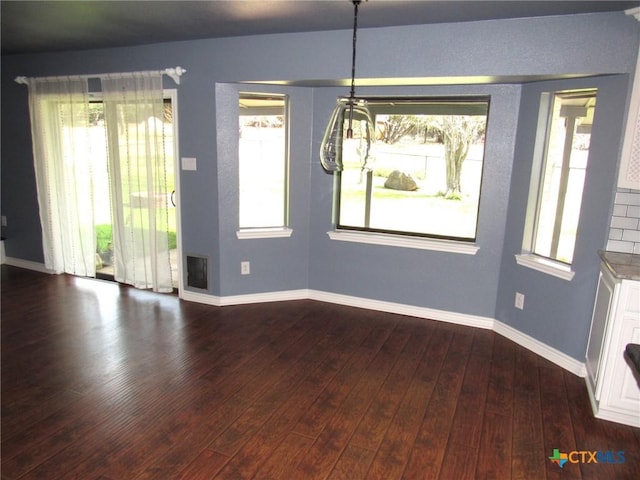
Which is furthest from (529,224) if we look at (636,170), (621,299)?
(621,299)

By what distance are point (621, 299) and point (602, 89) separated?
1.40 meters

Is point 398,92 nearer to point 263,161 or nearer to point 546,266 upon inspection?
point 263,161

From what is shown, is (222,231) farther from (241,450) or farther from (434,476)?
(434,476)

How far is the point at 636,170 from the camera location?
98.3 inches

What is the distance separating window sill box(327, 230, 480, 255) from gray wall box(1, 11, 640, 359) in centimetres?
6

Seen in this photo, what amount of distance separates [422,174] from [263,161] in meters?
1.50

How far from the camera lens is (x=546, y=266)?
3117 mm

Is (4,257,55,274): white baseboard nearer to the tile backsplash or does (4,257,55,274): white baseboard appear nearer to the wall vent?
the wall vent

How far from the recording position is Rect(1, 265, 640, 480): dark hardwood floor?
2072 millimetres

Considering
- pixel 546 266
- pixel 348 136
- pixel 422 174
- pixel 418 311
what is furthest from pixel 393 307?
pixel 348 136

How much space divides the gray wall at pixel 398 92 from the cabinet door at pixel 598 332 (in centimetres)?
14

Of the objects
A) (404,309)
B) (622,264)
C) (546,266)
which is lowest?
(404,309)

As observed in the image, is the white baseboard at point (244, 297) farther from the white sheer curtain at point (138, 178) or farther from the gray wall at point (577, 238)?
the gray wall at point (577, 238)

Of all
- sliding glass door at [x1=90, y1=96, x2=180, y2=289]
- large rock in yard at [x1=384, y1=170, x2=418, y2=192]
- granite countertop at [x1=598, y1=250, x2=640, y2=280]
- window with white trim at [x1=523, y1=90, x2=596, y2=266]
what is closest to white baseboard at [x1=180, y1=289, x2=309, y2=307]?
sliding glass door at [x1=90, y1=96, x2=180, y2=289]
